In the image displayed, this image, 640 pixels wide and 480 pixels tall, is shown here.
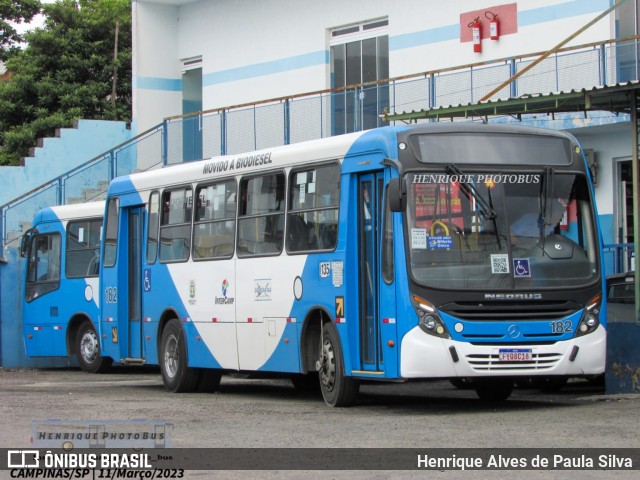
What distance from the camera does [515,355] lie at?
13656 mm

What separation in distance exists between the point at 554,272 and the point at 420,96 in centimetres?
1191

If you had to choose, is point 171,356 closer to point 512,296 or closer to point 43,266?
point 512,296

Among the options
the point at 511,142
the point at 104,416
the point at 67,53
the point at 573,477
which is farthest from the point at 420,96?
the point at 67,53

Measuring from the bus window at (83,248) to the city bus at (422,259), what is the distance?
982 centimetres

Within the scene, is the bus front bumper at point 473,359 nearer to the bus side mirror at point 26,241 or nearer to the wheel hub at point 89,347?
the wheel hub at point 89,347

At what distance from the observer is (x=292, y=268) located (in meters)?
15.8

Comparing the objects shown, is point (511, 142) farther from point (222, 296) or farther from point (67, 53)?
point (67, 53)

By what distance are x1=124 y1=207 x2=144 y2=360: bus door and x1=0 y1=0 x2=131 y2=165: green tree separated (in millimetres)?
22795

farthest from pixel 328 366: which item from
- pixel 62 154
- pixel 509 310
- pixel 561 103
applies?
pixel 62 154

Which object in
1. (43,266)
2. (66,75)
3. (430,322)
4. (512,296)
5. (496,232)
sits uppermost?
(66,75)

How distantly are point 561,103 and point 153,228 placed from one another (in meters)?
6.73

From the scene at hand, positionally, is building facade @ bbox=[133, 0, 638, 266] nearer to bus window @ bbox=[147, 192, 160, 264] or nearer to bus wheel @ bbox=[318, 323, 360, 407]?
bus window @ bbox=[147, 192, 160, 264]

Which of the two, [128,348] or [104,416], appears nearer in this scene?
[104,416]

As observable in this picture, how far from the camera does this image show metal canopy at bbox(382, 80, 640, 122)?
15.0m
